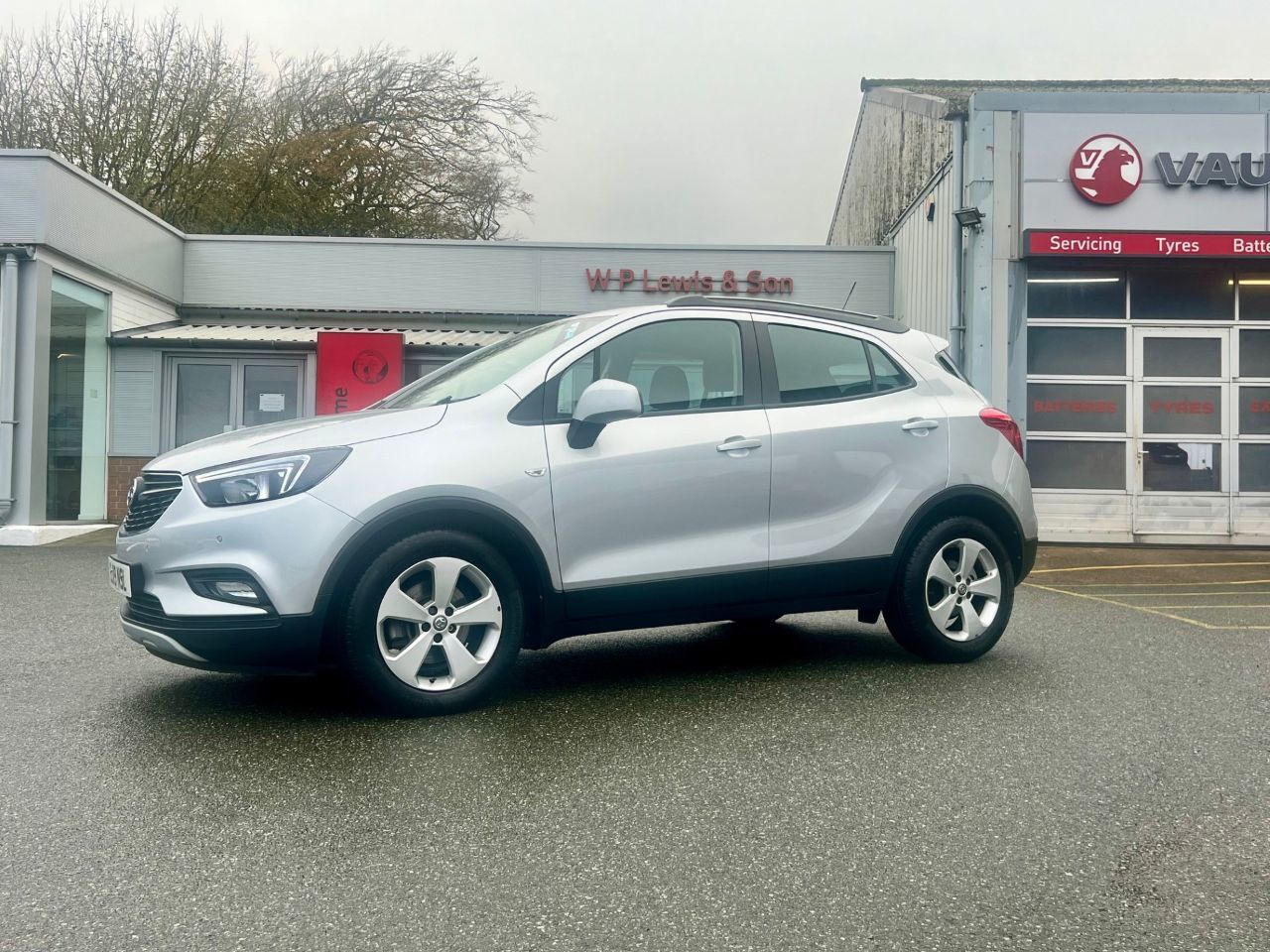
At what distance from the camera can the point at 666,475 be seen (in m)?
4.82

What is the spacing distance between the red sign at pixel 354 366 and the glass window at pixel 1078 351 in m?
9.26

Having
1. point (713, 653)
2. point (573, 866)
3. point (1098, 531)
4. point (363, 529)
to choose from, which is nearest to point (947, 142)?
point (1098, 531)

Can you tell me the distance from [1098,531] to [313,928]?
12.4 meters

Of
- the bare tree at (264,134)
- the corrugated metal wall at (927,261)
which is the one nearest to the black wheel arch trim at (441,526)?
the corrugated metal wall at (927,261)

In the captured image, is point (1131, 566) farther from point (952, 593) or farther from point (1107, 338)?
point (952, 593)

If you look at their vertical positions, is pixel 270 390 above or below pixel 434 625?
above

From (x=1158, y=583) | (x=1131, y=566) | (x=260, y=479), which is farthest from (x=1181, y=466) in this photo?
(x=260, y=479)

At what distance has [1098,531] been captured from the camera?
43.7 ft

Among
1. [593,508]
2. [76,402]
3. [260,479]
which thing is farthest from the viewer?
[76,402]

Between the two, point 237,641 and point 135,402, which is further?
point 135,402

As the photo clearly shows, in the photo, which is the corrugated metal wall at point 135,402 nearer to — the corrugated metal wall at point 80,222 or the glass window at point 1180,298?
the corrugated metal wall at point 80,222

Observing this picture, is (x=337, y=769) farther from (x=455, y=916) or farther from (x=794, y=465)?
(x=794, y=465)

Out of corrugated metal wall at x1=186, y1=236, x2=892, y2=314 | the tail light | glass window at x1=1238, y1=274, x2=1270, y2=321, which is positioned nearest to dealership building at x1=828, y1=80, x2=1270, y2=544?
glass window at x1=1238, y1=274, x2=1270, y2=321

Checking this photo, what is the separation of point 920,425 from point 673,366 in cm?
131
